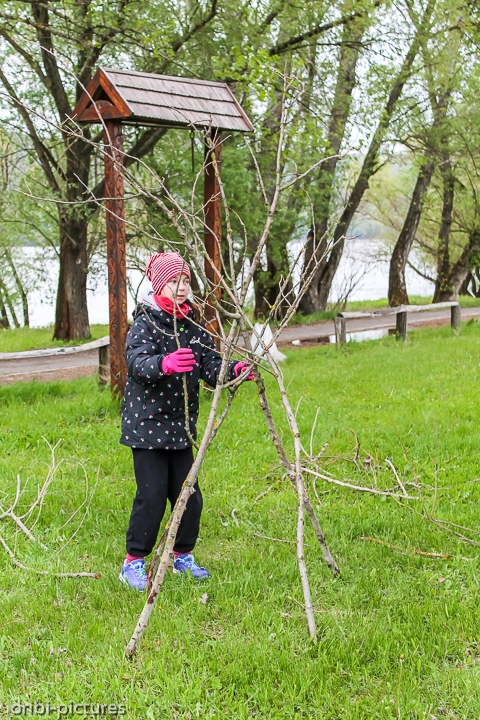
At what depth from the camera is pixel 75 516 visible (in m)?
4.32

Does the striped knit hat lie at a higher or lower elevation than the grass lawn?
higher

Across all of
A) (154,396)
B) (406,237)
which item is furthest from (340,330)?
(154,396)

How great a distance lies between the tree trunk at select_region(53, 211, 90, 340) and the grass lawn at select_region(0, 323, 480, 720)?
802cm

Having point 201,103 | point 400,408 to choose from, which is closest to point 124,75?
point 201,103

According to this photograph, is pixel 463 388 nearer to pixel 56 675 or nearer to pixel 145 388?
pixel 145 388

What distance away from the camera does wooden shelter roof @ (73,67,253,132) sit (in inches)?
255

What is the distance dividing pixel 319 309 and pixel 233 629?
14.8 meters

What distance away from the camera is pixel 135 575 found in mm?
3346

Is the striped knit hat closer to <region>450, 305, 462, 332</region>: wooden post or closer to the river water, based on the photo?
the river water

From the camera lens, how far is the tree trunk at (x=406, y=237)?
652 inches

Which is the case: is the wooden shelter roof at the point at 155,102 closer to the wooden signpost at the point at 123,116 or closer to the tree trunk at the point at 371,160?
the wooden signpost at the point at 123,116

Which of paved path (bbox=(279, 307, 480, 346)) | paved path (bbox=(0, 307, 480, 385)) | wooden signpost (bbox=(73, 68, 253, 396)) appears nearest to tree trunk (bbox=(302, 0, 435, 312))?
paved path (bbox=(279, 307, 480, 346))

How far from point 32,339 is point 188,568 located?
458 inches

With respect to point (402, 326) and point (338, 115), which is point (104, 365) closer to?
point (402, 326)
